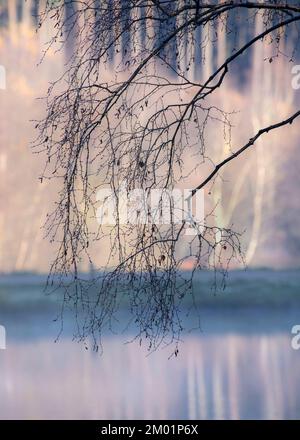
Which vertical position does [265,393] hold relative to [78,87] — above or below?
below

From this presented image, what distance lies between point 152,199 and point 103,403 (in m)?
4.60

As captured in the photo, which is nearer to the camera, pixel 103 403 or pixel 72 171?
pixel 72 171

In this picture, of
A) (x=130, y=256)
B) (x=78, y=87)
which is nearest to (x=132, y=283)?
(x=130, y=256)

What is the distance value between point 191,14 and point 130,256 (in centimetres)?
87

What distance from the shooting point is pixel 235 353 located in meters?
9.73

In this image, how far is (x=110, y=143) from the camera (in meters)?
3.53

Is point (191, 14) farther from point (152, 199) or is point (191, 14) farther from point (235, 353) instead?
point (235, 353)
